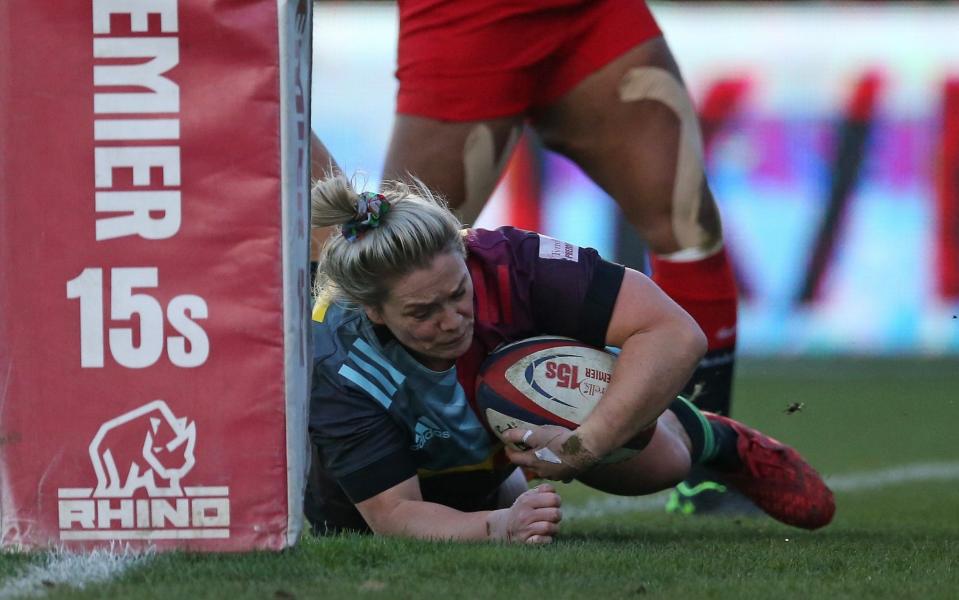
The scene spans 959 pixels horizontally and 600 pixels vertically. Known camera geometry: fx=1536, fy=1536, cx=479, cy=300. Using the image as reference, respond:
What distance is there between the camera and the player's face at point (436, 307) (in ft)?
11.2

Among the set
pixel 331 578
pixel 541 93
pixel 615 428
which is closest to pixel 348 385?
pixel 615 428

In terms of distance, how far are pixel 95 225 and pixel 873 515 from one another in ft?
9.31

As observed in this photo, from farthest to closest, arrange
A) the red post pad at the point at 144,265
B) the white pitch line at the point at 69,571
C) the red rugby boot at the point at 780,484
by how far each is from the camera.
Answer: the red rugby boot at the point at 780,484
the red post pad at the point at 144,265
the white pitch line at the point at 69,571

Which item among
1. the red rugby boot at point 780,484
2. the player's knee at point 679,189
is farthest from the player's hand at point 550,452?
the player's knee at point 679,189

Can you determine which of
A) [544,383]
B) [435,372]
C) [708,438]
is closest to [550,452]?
[544,383]

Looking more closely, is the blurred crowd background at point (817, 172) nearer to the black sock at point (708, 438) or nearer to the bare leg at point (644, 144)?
the bare leg at point (644, 144)

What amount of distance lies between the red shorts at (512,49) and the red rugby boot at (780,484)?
1.20 meters

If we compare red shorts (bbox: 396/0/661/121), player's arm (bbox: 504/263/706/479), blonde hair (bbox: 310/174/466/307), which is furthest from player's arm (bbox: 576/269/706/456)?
red shorts (bbox: 396/0/661/121)

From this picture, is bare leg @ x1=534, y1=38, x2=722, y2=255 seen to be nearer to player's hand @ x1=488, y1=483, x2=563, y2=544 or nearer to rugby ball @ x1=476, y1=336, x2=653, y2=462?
rugby ball @ x1=476, y1=336, x2=653, y2=462

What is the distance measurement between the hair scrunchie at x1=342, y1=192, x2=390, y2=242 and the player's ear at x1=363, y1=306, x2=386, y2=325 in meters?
0.17

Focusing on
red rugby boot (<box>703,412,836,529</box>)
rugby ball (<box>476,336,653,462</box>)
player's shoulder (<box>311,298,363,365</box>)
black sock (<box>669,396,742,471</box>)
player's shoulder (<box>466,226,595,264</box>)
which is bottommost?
red rugby boot (<box>703,412,836,529</box>)

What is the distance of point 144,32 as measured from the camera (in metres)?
2.82

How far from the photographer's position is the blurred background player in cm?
470

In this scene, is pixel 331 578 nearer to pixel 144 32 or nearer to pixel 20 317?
pixel 20 317
